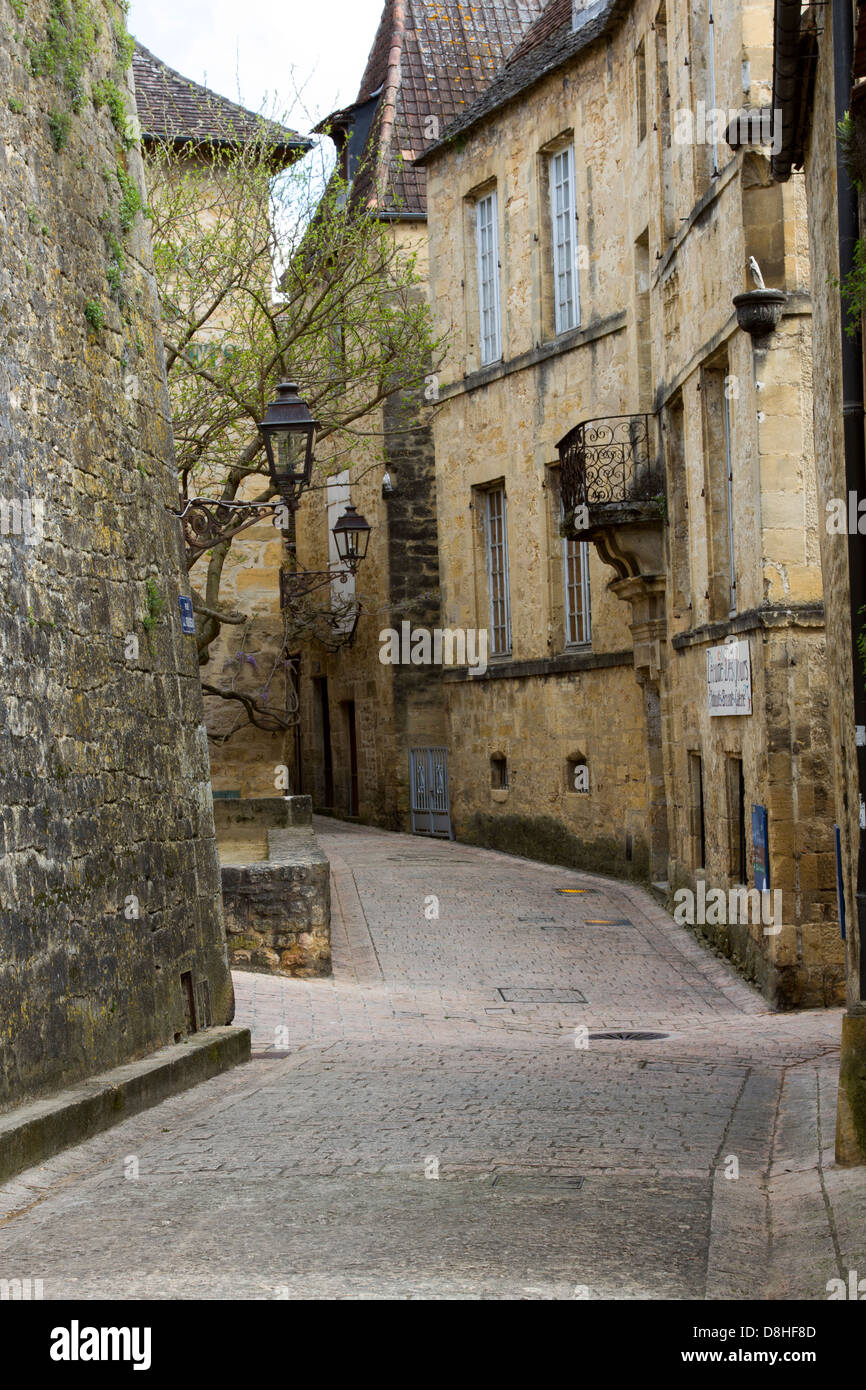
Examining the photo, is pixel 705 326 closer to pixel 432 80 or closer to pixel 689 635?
pixel 689 635

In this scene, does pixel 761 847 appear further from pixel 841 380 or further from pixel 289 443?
pixel 841 380

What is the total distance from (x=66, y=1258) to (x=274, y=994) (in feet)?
23.1

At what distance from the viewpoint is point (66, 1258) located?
534 centimetres

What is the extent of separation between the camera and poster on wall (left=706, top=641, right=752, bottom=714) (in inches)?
520

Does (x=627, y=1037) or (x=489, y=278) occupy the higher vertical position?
(x=489, y=278)

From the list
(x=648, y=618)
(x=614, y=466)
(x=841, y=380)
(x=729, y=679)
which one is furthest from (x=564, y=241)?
(x=841, y=380)

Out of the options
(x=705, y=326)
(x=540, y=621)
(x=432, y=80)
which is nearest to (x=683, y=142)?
(x=705, y=326)

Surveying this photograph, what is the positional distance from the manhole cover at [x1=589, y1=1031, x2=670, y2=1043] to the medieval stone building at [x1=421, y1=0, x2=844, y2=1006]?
1555mm

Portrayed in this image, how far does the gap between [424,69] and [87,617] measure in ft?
67.8

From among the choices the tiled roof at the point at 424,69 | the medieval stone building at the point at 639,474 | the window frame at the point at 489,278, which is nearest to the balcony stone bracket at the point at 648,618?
the medieval stone building at the point at 639,474

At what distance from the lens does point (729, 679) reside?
1387 cm

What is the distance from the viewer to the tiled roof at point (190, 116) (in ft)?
62.2

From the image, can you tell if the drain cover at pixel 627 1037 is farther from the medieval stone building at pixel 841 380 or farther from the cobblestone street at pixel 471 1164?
the medieval stone building at pixel 841 380

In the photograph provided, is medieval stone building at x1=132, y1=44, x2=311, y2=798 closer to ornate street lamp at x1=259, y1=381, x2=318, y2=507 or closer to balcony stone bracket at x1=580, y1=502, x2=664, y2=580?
Result: balcony stone bracket at x1=580, y1=502, x2=664, y2=580
